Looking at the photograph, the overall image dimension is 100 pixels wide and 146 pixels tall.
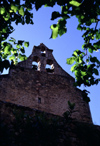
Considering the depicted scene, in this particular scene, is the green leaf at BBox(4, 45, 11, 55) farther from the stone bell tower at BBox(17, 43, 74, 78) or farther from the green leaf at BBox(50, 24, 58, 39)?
the stone bell tower at BBox(17, 43, 74, 78)

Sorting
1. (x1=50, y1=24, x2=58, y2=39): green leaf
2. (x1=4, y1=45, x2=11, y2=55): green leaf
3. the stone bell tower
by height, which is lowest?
(x1=50, y1=24, x2=58, y2=39): green leaf

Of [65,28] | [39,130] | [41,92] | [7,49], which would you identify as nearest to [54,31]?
[65,28]

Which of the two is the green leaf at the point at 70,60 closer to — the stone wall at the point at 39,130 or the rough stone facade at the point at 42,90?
the stone wall at the point at 39,130

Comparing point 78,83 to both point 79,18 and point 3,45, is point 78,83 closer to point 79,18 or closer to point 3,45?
point 79,18

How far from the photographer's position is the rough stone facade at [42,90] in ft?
33.0

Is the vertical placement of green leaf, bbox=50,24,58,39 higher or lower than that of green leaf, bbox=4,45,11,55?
lower

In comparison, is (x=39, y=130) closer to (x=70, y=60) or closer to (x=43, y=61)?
(x=70, y=60)

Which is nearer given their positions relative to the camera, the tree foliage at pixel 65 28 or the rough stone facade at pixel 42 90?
the tree foliage at pixel 65 28

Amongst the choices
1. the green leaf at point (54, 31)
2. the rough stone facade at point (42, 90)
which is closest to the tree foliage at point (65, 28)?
the green leaf at point (54, 31)

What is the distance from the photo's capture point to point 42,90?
11.0 m

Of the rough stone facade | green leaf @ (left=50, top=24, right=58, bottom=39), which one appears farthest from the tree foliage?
the rough stone facade

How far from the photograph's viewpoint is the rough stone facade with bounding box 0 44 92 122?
10.1 metres

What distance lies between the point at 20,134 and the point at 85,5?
3.54 metres

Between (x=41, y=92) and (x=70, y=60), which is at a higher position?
(x=41, y=92)
